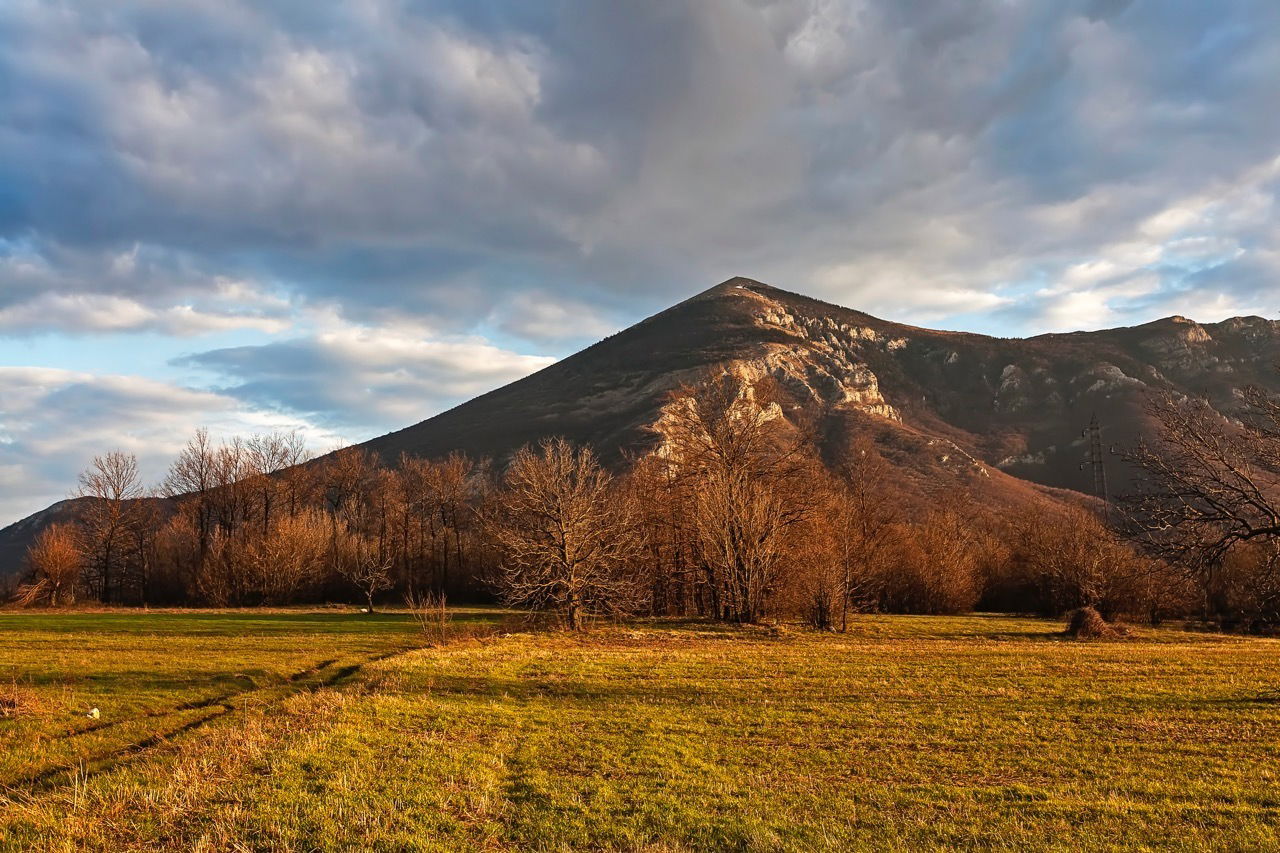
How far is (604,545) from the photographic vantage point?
41.1 meters

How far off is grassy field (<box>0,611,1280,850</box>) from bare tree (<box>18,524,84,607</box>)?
4351 cm

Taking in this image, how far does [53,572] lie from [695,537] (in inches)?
2186

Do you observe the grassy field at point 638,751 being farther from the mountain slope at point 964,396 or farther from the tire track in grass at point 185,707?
the mountain slope at point 964,396

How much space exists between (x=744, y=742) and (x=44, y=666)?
24.0 meters

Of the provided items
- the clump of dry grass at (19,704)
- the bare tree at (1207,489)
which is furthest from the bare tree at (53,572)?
the bare tree at (1207,489)

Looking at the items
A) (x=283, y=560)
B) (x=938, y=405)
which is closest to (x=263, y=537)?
(x=283, y=560)

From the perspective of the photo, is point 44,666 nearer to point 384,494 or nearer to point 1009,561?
point 384,494

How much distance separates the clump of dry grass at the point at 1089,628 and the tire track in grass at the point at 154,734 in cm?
3257

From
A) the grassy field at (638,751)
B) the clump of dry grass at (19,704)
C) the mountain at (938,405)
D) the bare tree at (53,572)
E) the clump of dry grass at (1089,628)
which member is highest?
the mountain at (938,405)

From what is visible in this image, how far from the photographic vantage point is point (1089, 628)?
115ft

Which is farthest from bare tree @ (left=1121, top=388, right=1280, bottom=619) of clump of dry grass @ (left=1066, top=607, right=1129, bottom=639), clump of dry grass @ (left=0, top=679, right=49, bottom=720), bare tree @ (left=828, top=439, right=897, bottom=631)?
clump of dry grass @ (left=0, top=679, right=49, bottom=720)

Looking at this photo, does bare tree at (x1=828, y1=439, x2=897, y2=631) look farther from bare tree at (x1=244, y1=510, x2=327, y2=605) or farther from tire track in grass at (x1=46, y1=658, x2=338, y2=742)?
bare tree at (x1=244, y1=510, x2=327, y2=605)

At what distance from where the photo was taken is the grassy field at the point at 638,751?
29.4 ft

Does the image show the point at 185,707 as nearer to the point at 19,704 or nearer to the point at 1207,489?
the point at 19,704
